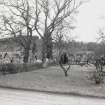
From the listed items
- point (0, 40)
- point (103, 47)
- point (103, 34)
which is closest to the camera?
point (103, 34)

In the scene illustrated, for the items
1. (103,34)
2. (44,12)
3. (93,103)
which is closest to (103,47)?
(103,34)

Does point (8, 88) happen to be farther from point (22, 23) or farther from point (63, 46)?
point (63, 46)

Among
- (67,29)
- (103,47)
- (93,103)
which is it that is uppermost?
(67,29)

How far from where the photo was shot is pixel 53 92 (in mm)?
11562

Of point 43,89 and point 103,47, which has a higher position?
point 103,47

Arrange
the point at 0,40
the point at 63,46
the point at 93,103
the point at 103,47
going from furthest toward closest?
1. the point at 63,46
2. the point at 0,40
3. the point at 103,47
4. the point at 93,103

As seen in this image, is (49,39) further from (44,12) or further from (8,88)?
(8,88)

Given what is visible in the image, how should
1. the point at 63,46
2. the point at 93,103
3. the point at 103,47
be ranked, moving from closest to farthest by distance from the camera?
1. the point at 93,103
2. the point at 103,47
3. the point at 63,46

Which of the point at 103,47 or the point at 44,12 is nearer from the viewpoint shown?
the point at 103,47

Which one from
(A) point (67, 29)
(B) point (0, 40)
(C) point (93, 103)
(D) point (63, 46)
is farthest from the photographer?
(D) point (63, 46)

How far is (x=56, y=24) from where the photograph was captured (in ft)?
104

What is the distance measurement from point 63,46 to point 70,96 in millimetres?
24334

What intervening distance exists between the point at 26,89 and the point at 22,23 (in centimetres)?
2007

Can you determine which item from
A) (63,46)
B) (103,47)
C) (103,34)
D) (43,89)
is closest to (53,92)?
(43,89)
